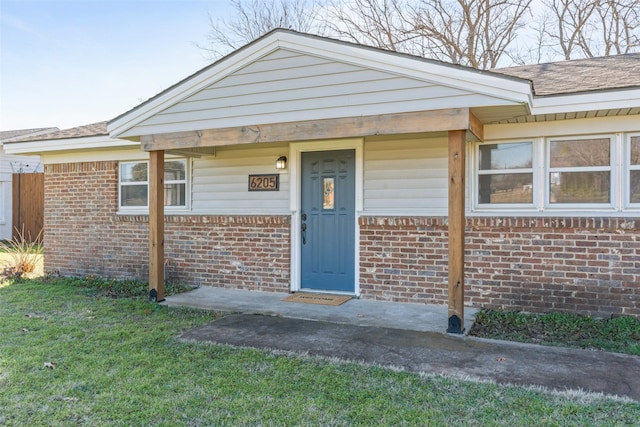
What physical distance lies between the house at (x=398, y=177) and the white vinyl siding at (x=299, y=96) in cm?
2

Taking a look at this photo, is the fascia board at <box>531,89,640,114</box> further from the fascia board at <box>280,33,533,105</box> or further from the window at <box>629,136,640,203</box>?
the window at <box>629,136,640,203</box>

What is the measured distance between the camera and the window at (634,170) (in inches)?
211

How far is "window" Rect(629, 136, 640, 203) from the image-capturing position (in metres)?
5.35

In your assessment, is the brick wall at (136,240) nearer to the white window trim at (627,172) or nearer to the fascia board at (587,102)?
the fascia board at (587,102)

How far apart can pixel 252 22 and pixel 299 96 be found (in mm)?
14815

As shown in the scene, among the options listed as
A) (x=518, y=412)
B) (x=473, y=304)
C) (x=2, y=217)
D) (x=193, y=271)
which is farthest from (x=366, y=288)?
(x=2, y=217)

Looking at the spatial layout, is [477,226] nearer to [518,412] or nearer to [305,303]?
[305,303]

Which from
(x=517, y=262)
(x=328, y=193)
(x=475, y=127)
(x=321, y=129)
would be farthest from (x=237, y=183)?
(x=517, y=262)

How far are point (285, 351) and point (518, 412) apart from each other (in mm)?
2077

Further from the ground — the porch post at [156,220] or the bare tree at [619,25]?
the bare tree at [619,25]

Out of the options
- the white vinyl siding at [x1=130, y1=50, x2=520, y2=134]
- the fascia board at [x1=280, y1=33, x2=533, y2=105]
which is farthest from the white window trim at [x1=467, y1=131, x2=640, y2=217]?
the white vinyl siding at [x1=130, y1=50, x2=520, y2=134]

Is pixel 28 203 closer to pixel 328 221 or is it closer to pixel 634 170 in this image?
pixel 328 221

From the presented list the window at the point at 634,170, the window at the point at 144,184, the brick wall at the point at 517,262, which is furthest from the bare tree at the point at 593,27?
the window at the point at 144,184

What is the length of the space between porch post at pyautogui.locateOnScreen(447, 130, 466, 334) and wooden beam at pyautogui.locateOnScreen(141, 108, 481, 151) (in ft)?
0.74
